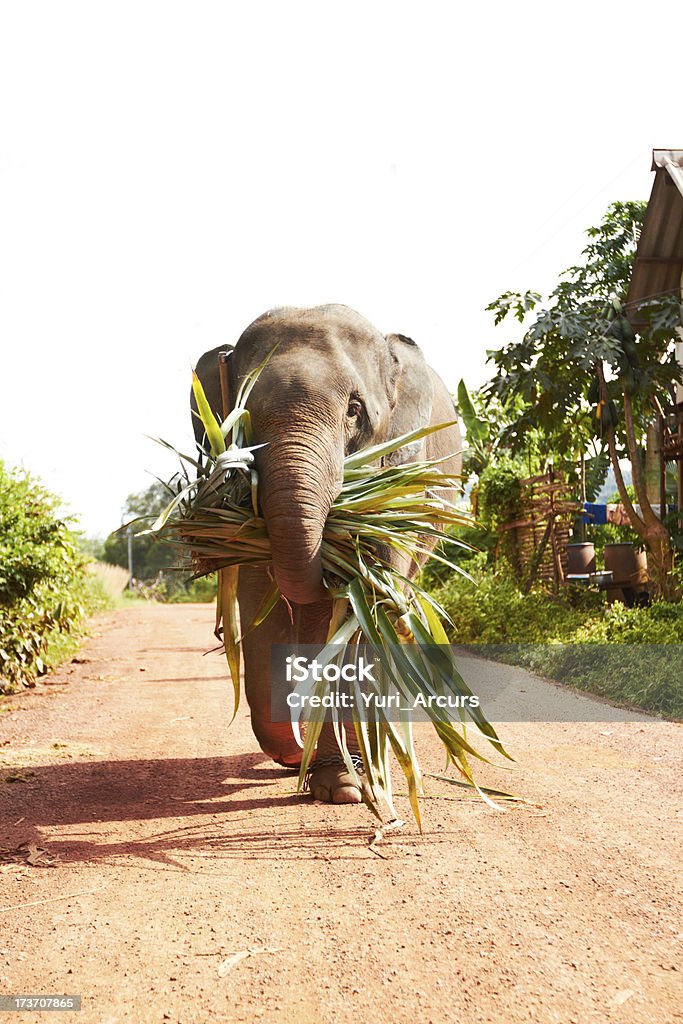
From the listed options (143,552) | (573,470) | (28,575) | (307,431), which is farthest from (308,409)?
(143,552)

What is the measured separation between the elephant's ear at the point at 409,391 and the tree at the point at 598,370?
22.1 ft

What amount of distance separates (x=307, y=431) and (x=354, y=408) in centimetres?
66

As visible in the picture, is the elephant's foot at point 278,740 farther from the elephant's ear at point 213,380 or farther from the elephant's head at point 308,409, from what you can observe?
the elephant's ear at point 213,380

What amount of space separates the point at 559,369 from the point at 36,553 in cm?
777

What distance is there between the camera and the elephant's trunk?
4.55 m

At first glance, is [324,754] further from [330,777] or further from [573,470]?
[573,470]

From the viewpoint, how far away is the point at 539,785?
18.1 feet

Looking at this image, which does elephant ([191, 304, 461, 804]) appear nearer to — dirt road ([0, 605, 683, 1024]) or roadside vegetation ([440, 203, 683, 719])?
dirt road ([0, 605, 683, 1024])

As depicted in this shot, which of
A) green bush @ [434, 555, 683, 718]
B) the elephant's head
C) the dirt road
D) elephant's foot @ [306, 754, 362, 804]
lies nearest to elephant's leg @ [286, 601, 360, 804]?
elephant's foot @ [306, 754, 362, 804]

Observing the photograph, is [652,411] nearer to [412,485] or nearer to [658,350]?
[658,350]

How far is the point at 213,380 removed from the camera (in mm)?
5949

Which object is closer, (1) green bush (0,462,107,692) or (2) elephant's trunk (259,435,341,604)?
(2) elephant's trunk (259,435,341,604)

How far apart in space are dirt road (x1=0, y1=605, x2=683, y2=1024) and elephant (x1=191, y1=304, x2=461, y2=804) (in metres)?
0.52

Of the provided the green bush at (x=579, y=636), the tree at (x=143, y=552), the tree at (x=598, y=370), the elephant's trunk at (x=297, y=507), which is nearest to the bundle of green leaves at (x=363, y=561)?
the elephant's trunk at (x=297, y=507)
